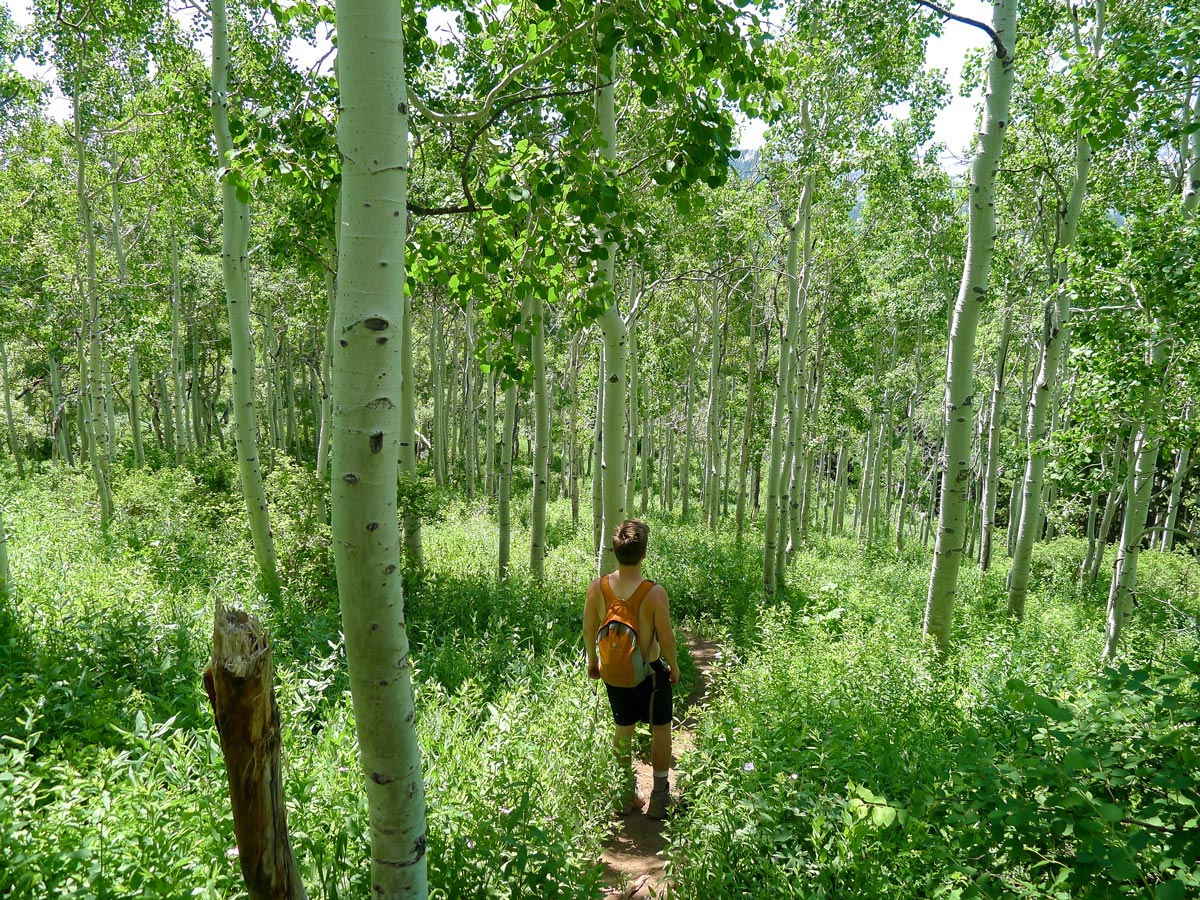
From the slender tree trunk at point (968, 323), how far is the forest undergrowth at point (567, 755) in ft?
3.48

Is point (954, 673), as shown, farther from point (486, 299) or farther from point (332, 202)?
point (332, 202)

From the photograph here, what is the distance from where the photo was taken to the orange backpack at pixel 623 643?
379cm

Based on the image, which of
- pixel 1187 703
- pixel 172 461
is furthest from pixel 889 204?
pixel 172 461

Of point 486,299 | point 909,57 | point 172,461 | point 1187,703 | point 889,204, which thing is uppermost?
point 909,57

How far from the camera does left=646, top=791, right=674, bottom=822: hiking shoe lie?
4.02 meters

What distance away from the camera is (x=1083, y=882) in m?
2.04

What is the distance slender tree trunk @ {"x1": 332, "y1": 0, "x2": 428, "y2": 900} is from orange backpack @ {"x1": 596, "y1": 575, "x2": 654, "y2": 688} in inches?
83.9

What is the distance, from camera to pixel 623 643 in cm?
379

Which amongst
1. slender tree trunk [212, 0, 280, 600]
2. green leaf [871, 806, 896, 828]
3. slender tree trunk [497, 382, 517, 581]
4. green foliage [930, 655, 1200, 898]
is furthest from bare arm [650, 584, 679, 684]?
slender tree trunk [497, 382, 517, 581]

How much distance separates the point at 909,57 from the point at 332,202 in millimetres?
9422

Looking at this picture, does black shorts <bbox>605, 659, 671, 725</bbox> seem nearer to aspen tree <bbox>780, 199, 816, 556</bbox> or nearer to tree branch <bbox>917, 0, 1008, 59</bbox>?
tree branch <bbox>917, 0, 1008, 59</bbox>

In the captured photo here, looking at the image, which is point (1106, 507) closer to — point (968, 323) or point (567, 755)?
point (968, 323)

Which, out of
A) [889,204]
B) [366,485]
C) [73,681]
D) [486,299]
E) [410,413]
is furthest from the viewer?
[889,204]

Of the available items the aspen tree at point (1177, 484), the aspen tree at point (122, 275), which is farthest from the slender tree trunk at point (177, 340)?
the aspen tree at point (1177, 484)
